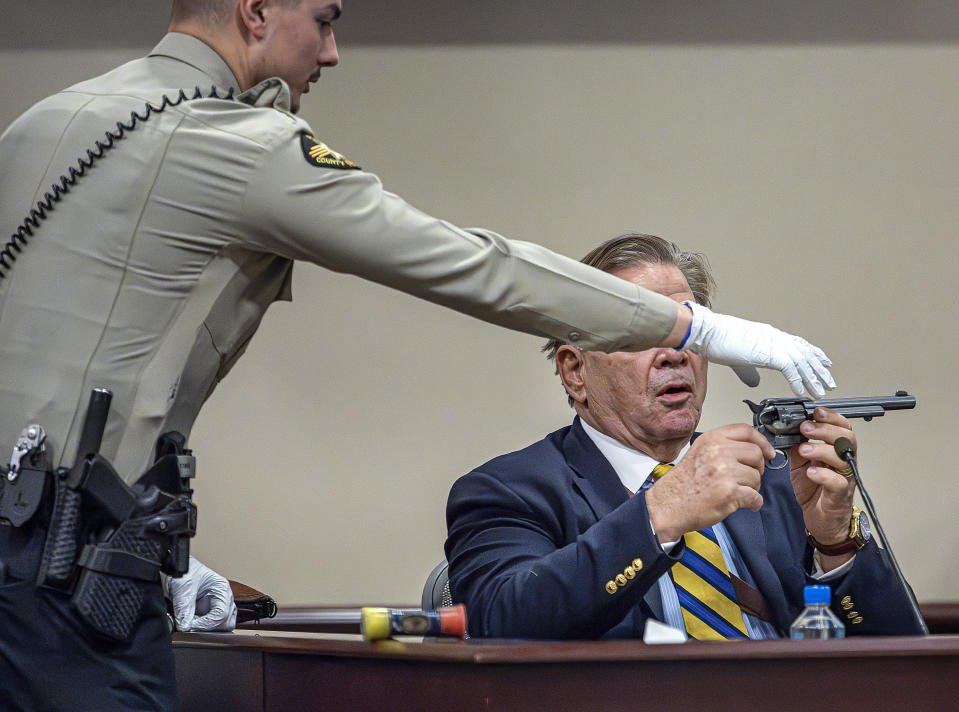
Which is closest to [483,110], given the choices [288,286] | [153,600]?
[288,286]

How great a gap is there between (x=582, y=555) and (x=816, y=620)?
34 cm

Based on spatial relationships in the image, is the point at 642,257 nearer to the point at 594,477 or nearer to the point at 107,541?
the point at 594,477

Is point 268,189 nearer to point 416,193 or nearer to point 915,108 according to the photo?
point 416,193

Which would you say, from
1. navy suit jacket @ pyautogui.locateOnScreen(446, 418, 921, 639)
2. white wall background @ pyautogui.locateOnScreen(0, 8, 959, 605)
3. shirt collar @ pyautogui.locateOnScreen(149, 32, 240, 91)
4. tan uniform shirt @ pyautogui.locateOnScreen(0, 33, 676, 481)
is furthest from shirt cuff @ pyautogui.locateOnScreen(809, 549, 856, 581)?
white wall background @ pyautogui.locateOnScreen(0, 8, 959, 605)

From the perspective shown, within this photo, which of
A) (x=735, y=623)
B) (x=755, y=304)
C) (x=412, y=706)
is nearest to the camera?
(x=412, y=706)

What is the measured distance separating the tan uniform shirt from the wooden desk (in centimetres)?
39

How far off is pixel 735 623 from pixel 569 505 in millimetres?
327

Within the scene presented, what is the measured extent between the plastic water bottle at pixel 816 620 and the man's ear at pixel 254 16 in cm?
103

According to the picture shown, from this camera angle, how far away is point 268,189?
1.26m

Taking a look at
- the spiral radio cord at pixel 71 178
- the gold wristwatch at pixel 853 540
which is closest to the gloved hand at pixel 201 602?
the spiral radio cord at pixel 71 178

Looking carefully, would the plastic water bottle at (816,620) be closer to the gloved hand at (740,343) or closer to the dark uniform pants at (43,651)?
the gloved hand at (740,343)

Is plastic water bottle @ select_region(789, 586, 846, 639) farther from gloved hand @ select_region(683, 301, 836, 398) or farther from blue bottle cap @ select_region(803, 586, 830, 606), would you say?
gloved hand @ select_region(683, 301, 836, 398)

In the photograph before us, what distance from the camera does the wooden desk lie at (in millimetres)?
1177

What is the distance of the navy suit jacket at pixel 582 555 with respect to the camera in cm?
159
